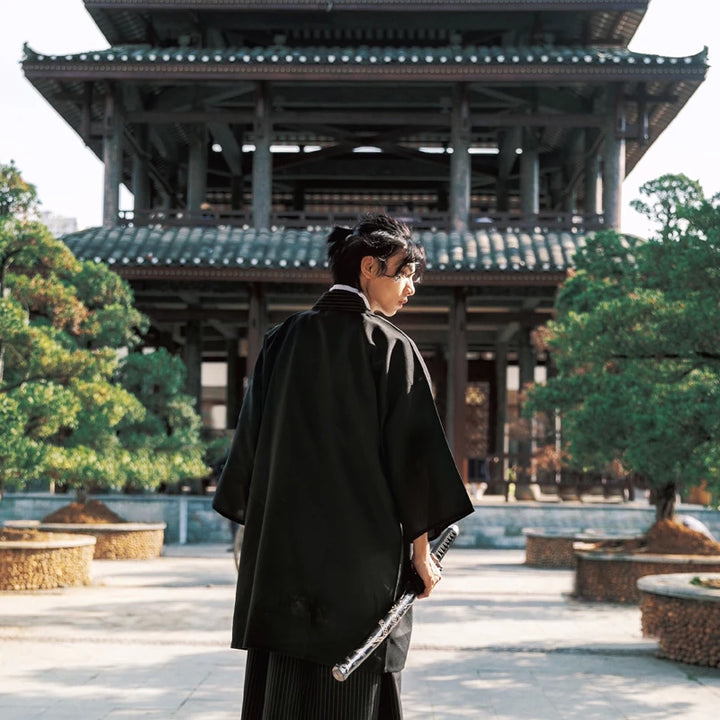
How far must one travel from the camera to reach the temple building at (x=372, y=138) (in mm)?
16734

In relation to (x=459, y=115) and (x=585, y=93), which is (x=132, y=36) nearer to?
(x=459, y=115)

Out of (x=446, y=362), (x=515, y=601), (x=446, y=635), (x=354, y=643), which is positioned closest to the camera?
(x=354, y=643)

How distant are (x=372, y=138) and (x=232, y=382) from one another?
17.0ft

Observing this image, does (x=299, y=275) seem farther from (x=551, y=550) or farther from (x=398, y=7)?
(x=551, y=550)

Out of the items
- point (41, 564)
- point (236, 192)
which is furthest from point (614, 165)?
point (41, 564)

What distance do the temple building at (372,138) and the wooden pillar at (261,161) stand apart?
3 cm

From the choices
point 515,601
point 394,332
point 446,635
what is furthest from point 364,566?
point 515,601

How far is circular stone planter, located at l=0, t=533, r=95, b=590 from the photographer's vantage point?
10.4m

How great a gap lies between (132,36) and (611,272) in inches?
458

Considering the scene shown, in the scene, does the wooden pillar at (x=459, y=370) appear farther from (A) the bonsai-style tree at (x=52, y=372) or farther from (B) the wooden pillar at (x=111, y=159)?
(B) the wooden pillar at (x=111, y=159)

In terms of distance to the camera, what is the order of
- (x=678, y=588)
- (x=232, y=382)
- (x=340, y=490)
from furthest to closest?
(x=232, y=382)
(x=678, y=588)
(x=340, y=490)

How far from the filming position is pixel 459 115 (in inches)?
693

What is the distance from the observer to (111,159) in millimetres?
17719

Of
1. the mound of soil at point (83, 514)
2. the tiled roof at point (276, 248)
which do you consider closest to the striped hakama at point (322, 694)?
the mound of soil at point (83, 514)
